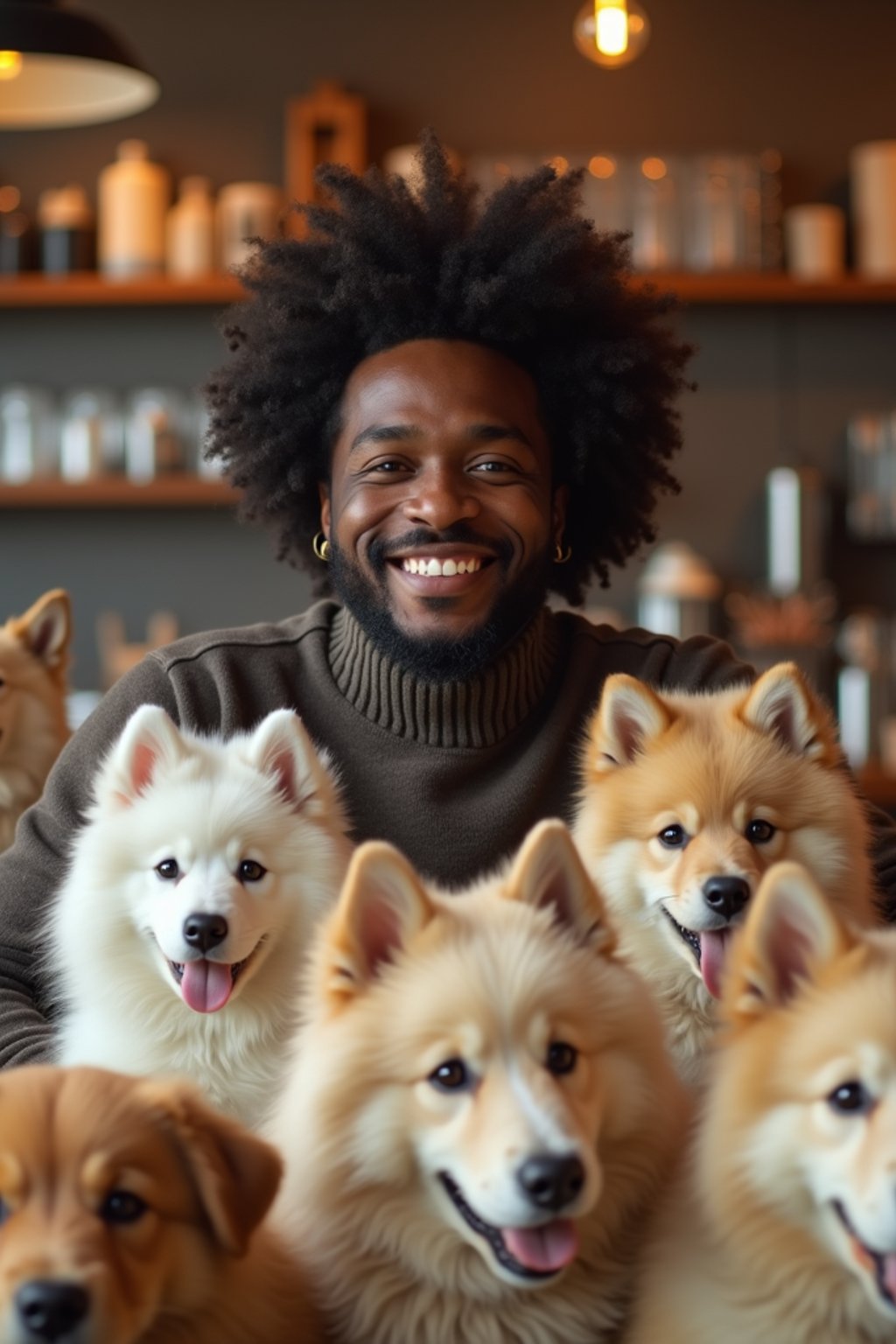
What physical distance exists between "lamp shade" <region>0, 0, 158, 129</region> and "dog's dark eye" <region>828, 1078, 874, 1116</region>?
312cm

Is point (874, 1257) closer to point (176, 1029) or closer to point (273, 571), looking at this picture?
point (176, 1029)

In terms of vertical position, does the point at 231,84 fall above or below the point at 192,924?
above

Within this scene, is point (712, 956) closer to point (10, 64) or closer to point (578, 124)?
point (10, 64)

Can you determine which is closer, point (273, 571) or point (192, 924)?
point (192, 924)

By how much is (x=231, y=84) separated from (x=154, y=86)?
6.87 feet

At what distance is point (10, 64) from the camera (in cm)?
375

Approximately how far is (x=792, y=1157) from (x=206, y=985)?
2.47 feet

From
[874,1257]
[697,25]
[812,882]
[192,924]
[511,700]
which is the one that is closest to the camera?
[874,1257]

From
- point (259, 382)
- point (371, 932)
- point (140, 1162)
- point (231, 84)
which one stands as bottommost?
point (140, 1162)

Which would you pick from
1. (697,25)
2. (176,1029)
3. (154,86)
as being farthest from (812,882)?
(697,25)

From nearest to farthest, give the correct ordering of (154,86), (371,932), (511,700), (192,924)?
1. (371,932)
2. (192,924)
3. (511,700)
4. (154,86)

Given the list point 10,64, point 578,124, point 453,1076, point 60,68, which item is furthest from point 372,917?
point 578,124

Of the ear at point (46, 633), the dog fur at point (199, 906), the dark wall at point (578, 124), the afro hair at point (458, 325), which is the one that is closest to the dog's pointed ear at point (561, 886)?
the dog fur at point (199, 906)

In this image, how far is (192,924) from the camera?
5.56 ft
